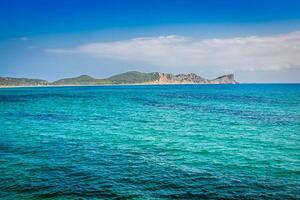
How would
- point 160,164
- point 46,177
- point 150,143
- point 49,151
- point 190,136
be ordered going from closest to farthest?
point 46,177, point 160,164, point 49,151, point 150,143, point 190,136

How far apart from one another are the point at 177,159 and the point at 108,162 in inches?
235

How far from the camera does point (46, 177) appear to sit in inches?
899

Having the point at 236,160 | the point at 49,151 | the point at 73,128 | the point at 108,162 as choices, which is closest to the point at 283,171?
the point at 236,160

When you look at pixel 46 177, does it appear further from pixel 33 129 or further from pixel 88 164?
pixel 33 129

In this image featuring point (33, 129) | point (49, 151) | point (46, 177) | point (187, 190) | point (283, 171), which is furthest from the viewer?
point (33, 129)

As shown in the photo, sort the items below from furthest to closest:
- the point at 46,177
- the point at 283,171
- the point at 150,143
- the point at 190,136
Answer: the point at 190,136 < the point at 150,143 < the point at 283,171 < the point at 46,177

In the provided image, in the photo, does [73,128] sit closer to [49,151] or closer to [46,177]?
[49,151]

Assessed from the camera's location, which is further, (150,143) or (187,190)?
(150,143)

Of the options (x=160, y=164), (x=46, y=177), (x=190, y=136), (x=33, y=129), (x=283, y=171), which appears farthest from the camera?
(x=33, y=129)

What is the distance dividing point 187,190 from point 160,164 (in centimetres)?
620

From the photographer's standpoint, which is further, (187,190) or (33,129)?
(33,129)

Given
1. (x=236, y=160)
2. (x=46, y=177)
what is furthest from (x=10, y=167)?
(x=236, y=160)

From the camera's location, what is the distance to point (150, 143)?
115 feet

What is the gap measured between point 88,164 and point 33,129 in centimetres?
2131
